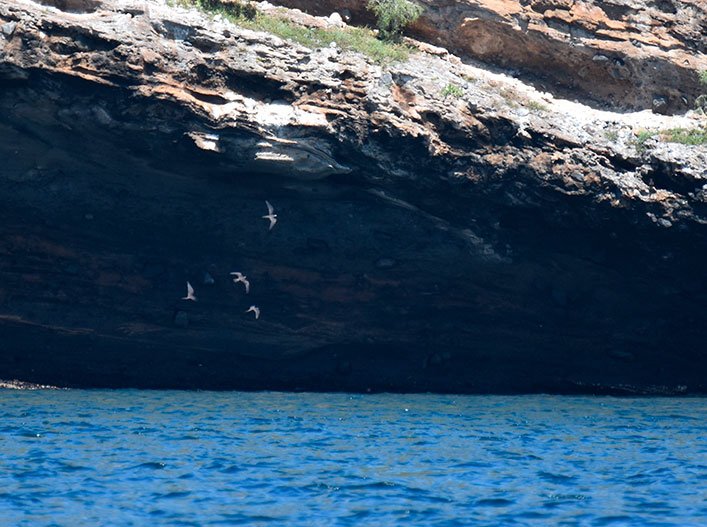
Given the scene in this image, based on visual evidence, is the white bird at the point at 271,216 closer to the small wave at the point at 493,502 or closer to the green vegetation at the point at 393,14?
the green vegetation at the point at 393,14

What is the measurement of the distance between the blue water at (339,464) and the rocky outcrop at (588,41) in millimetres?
7760

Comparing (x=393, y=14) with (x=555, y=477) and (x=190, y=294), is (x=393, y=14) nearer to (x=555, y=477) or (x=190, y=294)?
(x=190, y=294)

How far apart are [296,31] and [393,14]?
2.44m

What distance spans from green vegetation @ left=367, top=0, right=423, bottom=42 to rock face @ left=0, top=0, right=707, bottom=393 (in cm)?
111

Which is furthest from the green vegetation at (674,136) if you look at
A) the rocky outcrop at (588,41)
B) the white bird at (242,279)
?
the white bird at (242,279)

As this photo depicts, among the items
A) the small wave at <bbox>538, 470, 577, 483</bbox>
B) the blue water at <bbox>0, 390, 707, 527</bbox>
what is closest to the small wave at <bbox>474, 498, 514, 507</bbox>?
the blue water at <bbox>0, 390, 707, 527</bbox>

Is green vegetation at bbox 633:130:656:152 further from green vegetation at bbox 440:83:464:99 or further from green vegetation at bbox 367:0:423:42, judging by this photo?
green vegetation at bbox 367:0:423:42

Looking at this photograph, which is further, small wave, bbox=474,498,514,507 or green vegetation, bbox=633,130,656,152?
green vegetation, bbox=633,130,656,152

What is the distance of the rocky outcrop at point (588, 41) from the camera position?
23312 mm

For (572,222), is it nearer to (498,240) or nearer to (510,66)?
(498,240)

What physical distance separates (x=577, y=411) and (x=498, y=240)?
13.4 ft

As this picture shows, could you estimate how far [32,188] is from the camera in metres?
21.0

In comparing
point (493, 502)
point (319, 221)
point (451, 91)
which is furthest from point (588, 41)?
point (493, 502)

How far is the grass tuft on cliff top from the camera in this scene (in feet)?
67.6
